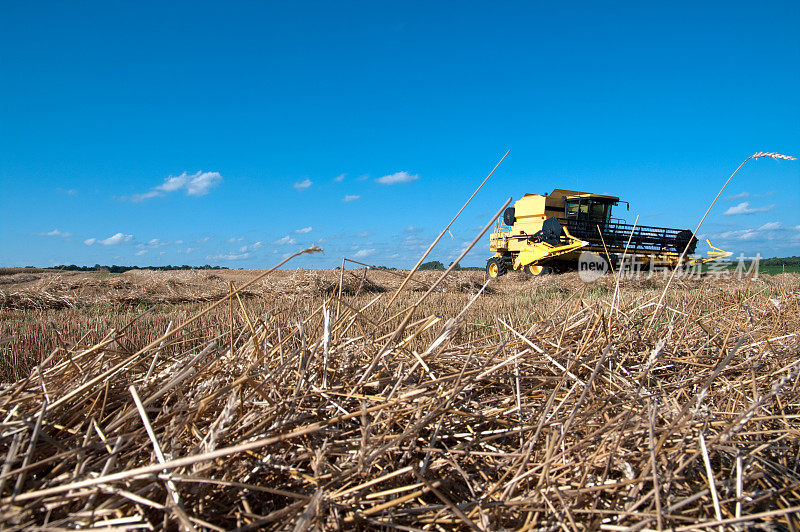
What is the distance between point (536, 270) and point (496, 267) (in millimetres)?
2728

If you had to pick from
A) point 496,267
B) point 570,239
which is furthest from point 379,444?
point 496,267

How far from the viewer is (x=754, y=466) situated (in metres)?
1.33

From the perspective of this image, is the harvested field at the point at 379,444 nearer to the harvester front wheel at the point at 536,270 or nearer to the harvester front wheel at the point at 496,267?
the harvester front wheel at the point at 536,270

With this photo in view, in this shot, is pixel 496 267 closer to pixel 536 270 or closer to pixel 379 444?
pixel 536 270

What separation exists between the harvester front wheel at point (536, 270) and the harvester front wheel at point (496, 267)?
56.9 inches

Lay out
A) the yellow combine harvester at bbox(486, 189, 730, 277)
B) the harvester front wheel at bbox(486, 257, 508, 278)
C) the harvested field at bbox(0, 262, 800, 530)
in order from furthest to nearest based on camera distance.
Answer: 1. the harvester front wheel at bbox(486, 257, 508, 278)
2. the yellow combine harvester at bbox(486, 189, 730, 277)
3. the harvested field at bbox(0, 262, 800, 530)

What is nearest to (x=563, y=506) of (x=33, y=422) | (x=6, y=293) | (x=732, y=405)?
(x=732, y=405)

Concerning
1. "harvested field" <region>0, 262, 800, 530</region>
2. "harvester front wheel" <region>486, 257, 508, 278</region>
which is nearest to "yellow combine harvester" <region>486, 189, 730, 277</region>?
"harvester front wheel" <region>486, 257, 508, 278</region>

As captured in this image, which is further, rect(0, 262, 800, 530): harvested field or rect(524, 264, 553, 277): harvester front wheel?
rect(524, 264, 553, 277): harvester front wheel

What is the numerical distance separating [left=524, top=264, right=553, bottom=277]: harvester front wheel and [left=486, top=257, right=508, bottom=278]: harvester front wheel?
4.74 ft

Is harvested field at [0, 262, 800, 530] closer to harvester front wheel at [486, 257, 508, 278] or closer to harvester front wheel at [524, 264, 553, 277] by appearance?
Result: harvester front wheel at [524, 264, 553, 277]

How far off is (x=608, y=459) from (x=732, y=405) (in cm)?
93

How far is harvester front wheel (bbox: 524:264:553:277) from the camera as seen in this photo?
13.7 m

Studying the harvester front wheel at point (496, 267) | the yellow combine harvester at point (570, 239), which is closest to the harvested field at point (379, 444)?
the yellow combine harvester at point (570, 239)
